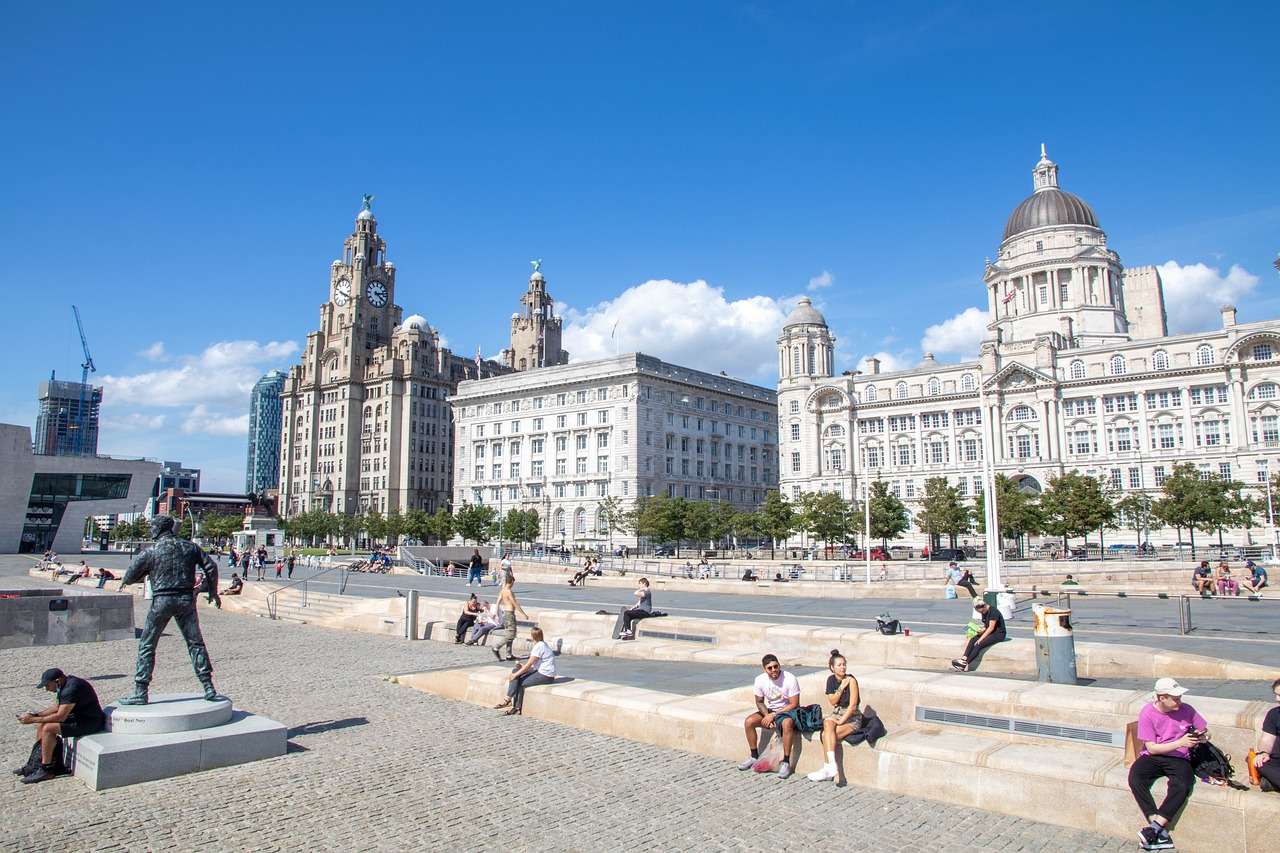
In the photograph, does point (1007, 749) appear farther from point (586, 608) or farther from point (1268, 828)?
point (586, 608)

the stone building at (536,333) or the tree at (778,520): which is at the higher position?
the stone building at (536,333)

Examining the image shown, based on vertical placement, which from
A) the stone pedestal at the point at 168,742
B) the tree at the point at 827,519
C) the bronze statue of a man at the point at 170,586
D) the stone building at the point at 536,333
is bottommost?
the stone pedestal at the point at 168,742

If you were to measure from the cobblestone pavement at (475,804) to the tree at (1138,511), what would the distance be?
65367 millimetres

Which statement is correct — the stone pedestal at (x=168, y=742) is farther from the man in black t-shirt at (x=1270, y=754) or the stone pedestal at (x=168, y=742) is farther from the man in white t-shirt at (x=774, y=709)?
the man in black t-shirt at (x=1270, y=754)

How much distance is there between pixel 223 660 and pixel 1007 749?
1760 centimetres

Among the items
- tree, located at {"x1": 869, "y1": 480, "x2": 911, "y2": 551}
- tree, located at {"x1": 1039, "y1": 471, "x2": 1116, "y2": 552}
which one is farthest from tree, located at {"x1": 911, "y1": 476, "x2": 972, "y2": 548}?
tree, located at {"x1": 1039, "y1": 471, "x2": 1116, "y2": 552}

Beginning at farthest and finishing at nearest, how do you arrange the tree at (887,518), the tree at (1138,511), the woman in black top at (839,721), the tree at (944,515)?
the tree at (887,518) → the tree at (944,515) → the tree at (1138,511) → the woman in black top at (839,721)

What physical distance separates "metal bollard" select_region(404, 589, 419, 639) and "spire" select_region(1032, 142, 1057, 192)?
94.9 meters

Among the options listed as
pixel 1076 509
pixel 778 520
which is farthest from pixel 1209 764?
pixel 778 520

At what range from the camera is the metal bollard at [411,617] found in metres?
24.3

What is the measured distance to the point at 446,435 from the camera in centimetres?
12800

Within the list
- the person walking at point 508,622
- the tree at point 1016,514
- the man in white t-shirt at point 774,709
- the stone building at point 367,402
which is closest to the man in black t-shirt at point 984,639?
the man in white t-shirt at point 774,709

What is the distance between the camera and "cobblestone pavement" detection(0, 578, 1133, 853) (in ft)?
25.8

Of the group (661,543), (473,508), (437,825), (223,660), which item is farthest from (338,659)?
(473,508)
